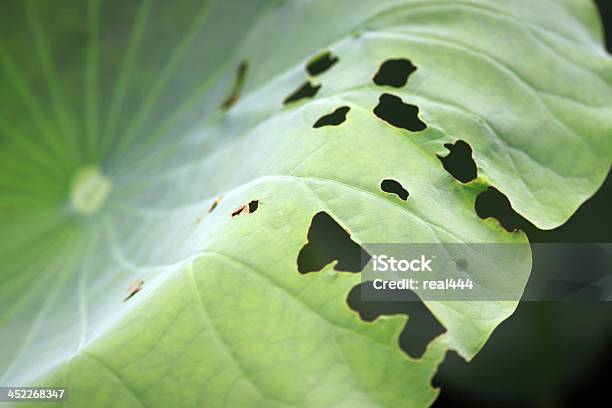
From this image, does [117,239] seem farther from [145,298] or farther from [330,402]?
[330,402]

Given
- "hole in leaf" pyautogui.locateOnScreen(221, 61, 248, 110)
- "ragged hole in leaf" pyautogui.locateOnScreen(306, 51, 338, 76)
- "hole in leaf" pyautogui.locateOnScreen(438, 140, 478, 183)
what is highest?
"hole in leaf" pyautogui.locateOnScreen(221, 61, 248, 110)

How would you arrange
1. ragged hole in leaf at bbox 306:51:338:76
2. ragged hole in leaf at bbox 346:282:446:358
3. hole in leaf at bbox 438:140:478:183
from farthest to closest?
ragged hole in leaf at bbox 306:51:338:76 < hole in leaf at bbox 438:140:478:183 < ragged hole in leaf at bbox 346:282:446:358

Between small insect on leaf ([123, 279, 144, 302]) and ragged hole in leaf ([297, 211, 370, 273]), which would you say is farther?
small insect on leaf ([123, 279, 144, 302])

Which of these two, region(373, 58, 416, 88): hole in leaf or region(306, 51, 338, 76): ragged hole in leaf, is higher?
region(306, 51, 338, 76): ragged hole in leaf

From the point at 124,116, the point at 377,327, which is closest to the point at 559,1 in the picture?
the point at 377,327

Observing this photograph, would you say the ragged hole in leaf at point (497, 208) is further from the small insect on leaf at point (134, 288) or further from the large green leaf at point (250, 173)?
the small insect on leaf at point (134, 288)

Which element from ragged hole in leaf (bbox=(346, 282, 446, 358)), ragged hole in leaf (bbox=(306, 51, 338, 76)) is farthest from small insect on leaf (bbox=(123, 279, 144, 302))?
ragged hole in leaf (bbox=(306, 51, 338, 76))

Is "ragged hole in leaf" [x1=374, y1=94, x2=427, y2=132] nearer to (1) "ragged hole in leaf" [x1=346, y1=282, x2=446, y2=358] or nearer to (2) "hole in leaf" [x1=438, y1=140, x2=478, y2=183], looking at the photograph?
(2) "hole in leaf" [x1=438, y1=140, x2=478, y2=183]

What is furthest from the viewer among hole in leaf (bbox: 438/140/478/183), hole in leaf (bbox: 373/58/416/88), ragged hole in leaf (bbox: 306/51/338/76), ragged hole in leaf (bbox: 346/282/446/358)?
ragged hole in leaf (bbox: 306/51/338/76)
